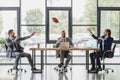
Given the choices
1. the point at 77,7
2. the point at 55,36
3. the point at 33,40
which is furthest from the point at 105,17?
the point at 33,40

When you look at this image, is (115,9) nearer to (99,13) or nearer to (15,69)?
(99,13)

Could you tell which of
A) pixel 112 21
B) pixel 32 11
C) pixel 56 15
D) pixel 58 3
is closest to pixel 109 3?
pixel 112 21

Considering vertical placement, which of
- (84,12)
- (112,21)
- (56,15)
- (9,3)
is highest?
(9,3)

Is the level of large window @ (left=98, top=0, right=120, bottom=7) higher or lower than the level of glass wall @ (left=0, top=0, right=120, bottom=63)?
higher

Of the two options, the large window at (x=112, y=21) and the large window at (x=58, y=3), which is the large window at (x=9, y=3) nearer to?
the large window at (x=58, y=3)

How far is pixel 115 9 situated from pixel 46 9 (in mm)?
2484

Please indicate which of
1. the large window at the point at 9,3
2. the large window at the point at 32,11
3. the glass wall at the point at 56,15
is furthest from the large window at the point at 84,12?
the large window at the point at 9,3

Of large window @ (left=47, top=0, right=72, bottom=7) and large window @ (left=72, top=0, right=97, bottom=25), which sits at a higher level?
large window @ (left=47, top=0, right=72, bottom=7)

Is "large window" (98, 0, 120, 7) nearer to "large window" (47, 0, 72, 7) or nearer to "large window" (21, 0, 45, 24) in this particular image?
"large window" (47, 0, 72, 7)

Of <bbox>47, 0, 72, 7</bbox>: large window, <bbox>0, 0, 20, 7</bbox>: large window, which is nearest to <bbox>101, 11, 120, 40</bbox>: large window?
<bbox>47, 0, 72, 7</bbox>: large window

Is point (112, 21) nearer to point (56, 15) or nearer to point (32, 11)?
point (56, 15)

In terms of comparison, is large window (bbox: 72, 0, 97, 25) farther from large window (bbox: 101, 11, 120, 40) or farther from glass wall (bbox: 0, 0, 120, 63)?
large window (bbox: 101, 11, 120, 40)

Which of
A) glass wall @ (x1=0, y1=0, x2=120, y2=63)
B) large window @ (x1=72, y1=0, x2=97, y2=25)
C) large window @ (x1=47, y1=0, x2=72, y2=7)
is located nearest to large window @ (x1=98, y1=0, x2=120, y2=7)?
glass wall @ (x1=0, y1=0, x2=120, y2=63)

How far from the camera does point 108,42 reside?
28.0 ft
